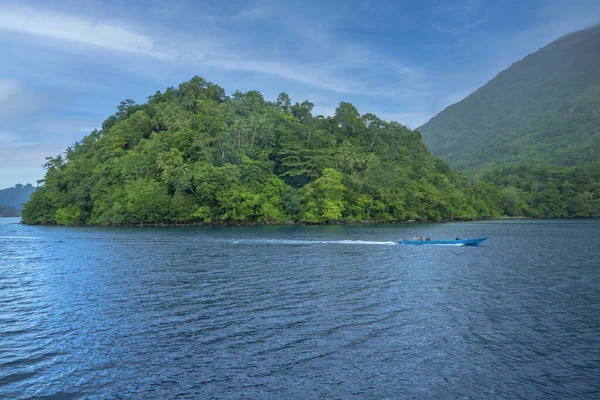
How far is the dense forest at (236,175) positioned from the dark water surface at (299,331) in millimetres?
67580

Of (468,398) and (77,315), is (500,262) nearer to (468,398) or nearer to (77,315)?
(468,398)

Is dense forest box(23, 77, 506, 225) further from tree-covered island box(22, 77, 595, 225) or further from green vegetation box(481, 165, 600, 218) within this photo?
green vegetation box(481, 165, 600, 218)

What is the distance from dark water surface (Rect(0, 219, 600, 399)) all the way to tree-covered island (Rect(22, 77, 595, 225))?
68.2 meters

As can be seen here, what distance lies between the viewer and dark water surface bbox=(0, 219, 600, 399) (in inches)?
531

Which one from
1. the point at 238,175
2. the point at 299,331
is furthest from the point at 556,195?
the point at 299,331

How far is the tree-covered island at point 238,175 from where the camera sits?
10512 centimetres

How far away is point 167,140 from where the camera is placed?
381 feet

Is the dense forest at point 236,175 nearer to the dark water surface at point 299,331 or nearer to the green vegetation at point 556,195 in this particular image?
the green vegetation at point 556,195

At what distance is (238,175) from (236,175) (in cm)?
54

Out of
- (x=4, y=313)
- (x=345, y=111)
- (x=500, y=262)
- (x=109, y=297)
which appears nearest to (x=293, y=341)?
(x=109, y=297)

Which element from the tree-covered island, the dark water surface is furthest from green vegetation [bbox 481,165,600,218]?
the dark water surface

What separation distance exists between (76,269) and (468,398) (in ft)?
117

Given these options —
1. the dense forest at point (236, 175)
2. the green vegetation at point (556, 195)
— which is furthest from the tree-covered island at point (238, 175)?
the green vegetation at point (556, 195)

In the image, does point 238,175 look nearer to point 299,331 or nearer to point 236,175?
point 236,175
